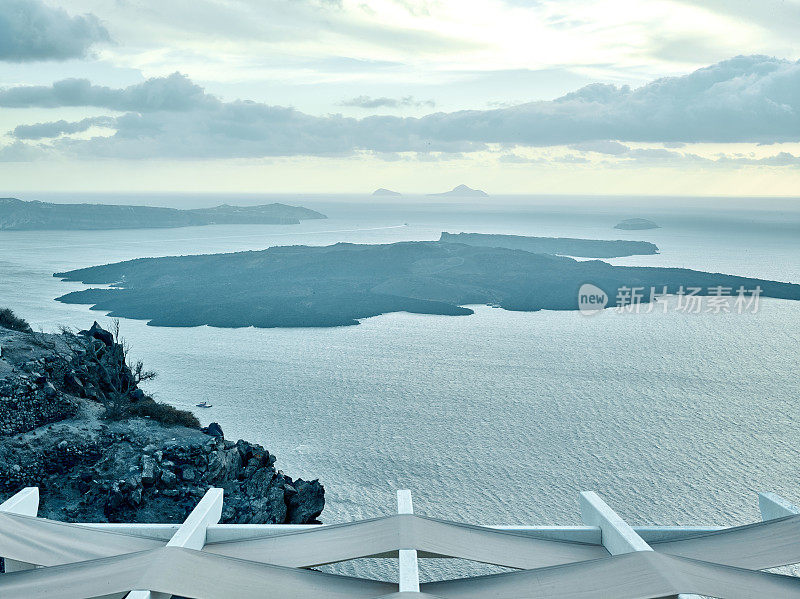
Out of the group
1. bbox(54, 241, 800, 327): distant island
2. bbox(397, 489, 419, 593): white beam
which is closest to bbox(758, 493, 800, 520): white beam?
bbox(397, 489, 419, 593): white beam

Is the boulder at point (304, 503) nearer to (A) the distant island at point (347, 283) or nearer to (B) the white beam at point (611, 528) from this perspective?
(B) the white beam at point (611, 528)

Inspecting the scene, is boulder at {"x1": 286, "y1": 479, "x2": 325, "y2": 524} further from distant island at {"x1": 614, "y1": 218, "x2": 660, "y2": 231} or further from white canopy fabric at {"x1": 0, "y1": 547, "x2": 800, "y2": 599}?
distant island at {"x1": 614, "y1": 218, "x2": 660, "y2": 231}

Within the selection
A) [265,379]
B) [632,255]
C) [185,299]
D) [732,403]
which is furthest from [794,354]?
[632,255]

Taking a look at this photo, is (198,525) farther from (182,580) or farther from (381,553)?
(381,553)

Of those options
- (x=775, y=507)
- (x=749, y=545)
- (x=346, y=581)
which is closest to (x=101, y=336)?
(x=346, y=581)

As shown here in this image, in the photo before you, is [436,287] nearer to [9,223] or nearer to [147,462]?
[147,462]
